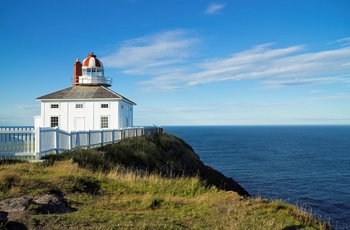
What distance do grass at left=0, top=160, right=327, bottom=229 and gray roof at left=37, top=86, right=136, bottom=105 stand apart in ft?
68.4

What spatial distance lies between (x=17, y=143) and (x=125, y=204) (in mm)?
7138

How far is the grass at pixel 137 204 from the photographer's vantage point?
721cm

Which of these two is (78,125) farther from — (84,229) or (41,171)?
(84,229)

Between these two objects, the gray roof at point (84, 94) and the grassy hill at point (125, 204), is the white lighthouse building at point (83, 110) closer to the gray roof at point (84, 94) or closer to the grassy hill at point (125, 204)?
the gray roof at point (84, 94)

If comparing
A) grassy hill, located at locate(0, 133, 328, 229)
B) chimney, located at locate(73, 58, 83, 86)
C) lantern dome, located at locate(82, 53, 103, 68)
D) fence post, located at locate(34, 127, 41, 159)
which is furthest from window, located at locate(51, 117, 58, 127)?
fence post, located at locate(34, 127, 41, 159)

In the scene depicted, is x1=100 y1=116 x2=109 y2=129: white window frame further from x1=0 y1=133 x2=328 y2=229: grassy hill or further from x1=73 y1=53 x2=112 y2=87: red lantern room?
x1=0 y1=133 x2=328 y2=229: grassy hill

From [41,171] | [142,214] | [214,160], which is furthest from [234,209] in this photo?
[214,160]

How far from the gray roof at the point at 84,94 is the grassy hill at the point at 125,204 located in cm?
1934

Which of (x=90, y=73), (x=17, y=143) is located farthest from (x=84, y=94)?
(x=17, y=143)

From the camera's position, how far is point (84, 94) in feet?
111

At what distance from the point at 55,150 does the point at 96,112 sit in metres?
18.8

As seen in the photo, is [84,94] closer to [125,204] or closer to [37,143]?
[37,143]

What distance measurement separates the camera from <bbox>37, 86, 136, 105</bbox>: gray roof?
3325 cm

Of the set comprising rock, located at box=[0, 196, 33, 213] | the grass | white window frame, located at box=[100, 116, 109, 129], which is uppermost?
white window frame, located at box=[100, 116, 109, 129]
